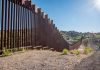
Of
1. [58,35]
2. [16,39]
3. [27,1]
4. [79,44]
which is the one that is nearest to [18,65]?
[16,39]

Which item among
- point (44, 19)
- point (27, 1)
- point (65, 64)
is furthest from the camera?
point (44, 19)

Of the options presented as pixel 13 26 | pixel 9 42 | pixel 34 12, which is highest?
pixel 34 12

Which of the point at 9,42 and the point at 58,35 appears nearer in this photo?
the point at 9,42

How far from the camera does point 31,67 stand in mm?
8047

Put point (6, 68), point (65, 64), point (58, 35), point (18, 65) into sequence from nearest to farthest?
point (6, 68), point (18, 65), point (65, 64), point (58, 35)

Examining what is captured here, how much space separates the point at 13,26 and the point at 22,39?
1386mm

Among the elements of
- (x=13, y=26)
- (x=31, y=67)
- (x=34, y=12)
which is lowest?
(x=31, y=67)

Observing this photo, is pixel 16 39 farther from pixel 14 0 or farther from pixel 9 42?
pixel 14 0

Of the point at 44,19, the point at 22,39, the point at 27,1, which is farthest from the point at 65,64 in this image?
the point at 44,19

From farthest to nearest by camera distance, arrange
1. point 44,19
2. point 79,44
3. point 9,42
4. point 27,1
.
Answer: point 79,44
point 44,19
point 27,1
point 9,42

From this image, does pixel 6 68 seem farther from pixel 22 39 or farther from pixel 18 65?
pixel 22 39

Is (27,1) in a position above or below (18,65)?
above

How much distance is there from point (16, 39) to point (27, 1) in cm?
316

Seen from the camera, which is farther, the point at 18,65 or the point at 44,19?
the point at 44,19
